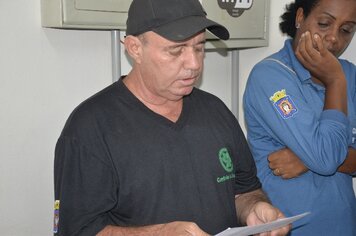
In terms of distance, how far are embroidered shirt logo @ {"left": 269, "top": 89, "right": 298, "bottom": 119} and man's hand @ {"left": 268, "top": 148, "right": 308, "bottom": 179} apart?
0.16 metres

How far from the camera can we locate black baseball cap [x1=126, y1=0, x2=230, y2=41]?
4.33ft

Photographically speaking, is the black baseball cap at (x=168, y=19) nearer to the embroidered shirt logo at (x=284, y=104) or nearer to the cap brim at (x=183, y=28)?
the cap brim at (x=183, y=28)

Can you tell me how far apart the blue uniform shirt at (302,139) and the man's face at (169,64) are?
0.37m

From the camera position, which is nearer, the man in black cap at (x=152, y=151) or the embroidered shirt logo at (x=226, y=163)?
the man in black cap at (x=152, y=151)

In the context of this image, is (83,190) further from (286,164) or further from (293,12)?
(293,12)

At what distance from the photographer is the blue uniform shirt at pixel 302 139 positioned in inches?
61.3

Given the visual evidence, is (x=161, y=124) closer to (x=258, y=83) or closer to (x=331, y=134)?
(x=258, y=83)

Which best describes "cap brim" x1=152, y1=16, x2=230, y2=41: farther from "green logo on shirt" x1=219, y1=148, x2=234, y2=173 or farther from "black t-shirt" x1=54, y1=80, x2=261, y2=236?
"green logo on shirt" x1=219, y1=148, x2=234, y2=173

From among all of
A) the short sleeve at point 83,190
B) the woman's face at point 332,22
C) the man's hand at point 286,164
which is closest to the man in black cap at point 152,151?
the short sleeve at point 83,190

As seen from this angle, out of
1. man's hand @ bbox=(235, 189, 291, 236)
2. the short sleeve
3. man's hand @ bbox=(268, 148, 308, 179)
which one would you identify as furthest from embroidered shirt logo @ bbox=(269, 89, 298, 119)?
the short sleeve

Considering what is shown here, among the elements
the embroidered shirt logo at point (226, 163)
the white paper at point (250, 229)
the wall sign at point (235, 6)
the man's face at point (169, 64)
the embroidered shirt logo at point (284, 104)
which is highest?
the wall sign at point (235, 6)

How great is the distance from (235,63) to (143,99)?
1.33 metres

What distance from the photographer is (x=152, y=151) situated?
4.44ft

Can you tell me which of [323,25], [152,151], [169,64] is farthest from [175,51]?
[323,25]
